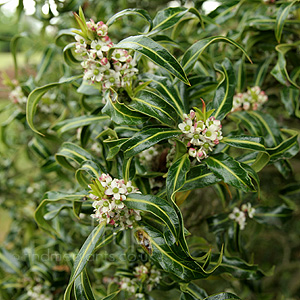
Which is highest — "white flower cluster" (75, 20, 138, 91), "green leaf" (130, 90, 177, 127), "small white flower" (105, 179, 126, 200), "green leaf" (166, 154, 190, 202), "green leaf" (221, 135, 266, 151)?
"white flower cluster" (75, 20, 138, 91)

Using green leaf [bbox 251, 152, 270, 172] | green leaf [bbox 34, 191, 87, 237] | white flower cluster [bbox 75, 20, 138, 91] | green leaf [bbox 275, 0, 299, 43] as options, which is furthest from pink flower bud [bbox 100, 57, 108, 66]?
green leaf [bbox 275, 0, 299, 43]

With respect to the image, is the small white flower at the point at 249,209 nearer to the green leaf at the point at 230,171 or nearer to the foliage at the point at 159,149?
the foliage at the point at 159,149

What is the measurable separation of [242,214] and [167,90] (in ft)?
1.74

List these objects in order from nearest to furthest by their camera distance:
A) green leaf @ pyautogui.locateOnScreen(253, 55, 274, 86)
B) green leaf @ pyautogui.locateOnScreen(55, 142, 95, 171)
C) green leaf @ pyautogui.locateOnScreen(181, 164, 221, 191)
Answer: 1. green leaf @ pyautogui.locateOnScreen(181, 164, 221, 191)
2. green leaf @ pyautogui.locateOnScreen(55, 142, 95, 171)
3. green leaf @ pyautogui.locateOnScreen(253, 55, 274, 86)

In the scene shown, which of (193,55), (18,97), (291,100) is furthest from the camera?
(18,97)

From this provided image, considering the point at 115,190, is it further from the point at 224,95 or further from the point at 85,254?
the point at 224,95

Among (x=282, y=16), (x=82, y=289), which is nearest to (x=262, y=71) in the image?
(x=282, y=16)

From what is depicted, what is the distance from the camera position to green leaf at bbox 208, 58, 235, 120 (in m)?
0.83

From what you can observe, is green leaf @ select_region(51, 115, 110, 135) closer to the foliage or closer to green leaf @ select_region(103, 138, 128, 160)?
the foliage

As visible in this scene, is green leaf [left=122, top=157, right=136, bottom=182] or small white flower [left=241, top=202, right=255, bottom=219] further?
small white flower [left=241, top=202, right=255, bottom=219]

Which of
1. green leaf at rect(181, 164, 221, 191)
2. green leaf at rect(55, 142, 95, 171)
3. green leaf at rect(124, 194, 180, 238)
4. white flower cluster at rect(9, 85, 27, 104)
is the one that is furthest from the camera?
white flower cluster at rect(9, 85, 27, 104)

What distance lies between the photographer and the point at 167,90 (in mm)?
811

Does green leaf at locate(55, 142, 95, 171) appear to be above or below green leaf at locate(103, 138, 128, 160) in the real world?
below

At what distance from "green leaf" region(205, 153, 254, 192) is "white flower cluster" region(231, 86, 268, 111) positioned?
1.19 ft
